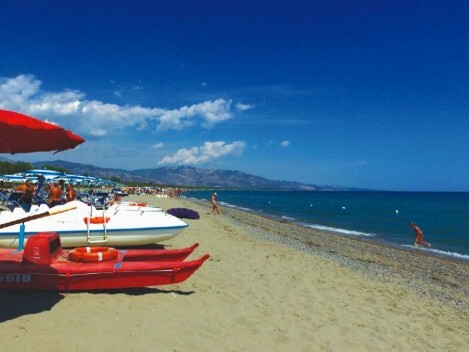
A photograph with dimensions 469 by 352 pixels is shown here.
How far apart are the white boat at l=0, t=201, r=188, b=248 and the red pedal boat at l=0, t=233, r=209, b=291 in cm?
213

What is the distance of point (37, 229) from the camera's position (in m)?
9.21

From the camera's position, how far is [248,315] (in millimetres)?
6266

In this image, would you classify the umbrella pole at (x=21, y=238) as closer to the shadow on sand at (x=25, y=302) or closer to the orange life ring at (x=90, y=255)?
the orange life ring at (x=90, y=255)

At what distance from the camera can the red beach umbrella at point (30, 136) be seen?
392cm

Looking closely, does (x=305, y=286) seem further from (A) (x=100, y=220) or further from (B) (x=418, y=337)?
(A) (x=100, y=220)

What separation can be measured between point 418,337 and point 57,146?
6205 mm

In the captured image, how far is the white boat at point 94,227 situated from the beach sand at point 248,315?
1977 mm

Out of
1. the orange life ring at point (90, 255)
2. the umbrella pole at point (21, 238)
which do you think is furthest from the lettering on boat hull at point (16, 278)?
the umbrella pole at point (21, 238)

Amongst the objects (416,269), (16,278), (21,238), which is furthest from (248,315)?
(416,269)

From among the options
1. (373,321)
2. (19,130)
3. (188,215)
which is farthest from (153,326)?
(188,215)

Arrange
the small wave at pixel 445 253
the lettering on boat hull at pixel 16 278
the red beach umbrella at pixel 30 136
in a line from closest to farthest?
the red beach umbrella at pixel 30 136 → the lettering on boat hull at pixel 16 278 → the small wave at pixel 445 253

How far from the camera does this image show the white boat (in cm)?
920

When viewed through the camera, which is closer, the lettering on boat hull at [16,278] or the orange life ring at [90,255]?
the lettering on boat hull at [16,278]

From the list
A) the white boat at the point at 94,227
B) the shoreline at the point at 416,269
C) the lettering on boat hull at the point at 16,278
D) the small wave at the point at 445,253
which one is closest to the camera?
the lettering on boat hull at the point at 16,278
